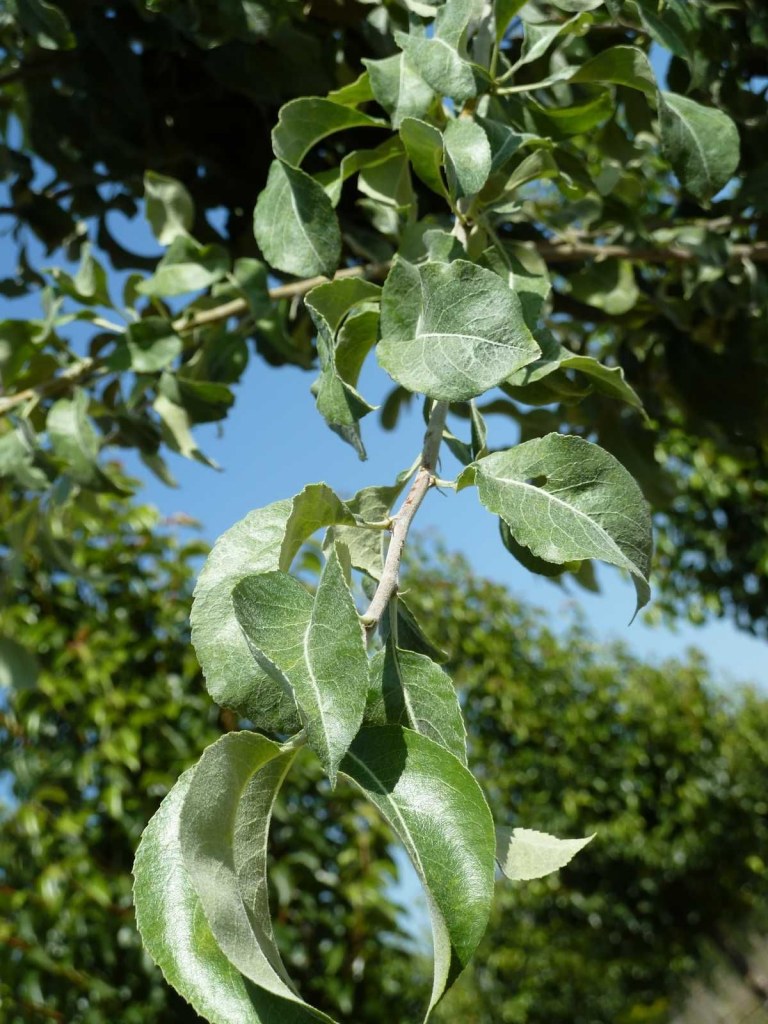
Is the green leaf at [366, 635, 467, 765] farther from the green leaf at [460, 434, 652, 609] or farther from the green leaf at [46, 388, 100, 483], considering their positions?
the green leaf at [46, 388, 100, 483]

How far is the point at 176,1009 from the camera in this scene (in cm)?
188

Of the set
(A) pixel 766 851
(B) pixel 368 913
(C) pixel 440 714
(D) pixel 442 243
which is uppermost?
Result: (D) pixel 442 243

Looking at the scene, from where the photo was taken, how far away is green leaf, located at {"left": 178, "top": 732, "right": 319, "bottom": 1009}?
342 millimetres

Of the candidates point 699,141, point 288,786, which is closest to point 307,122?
point 699,141

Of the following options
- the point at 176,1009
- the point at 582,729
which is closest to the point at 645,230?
the point at 176,1009

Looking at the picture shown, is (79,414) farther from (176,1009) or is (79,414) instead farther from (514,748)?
(514,748)

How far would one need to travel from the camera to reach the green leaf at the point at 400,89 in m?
0.65

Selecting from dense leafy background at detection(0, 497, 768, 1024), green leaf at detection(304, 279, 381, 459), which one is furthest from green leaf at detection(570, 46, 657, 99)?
dense leafy background at detection(0, 497, 768, 1024)

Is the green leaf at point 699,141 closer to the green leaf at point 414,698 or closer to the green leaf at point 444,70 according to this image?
the green leaf at point 444,70

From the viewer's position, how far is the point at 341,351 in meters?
0.57

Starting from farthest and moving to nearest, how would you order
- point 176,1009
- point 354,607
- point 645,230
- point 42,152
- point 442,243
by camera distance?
point 176,1009
point 42,152
point 645,230
point 442,243
point 354,607

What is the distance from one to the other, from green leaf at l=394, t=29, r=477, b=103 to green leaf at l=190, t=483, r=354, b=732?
1.01 ft

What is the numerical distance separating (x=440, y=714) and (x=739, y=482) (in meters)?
4.44

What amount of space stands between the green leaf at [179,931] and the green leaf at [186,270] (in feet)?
2.22
